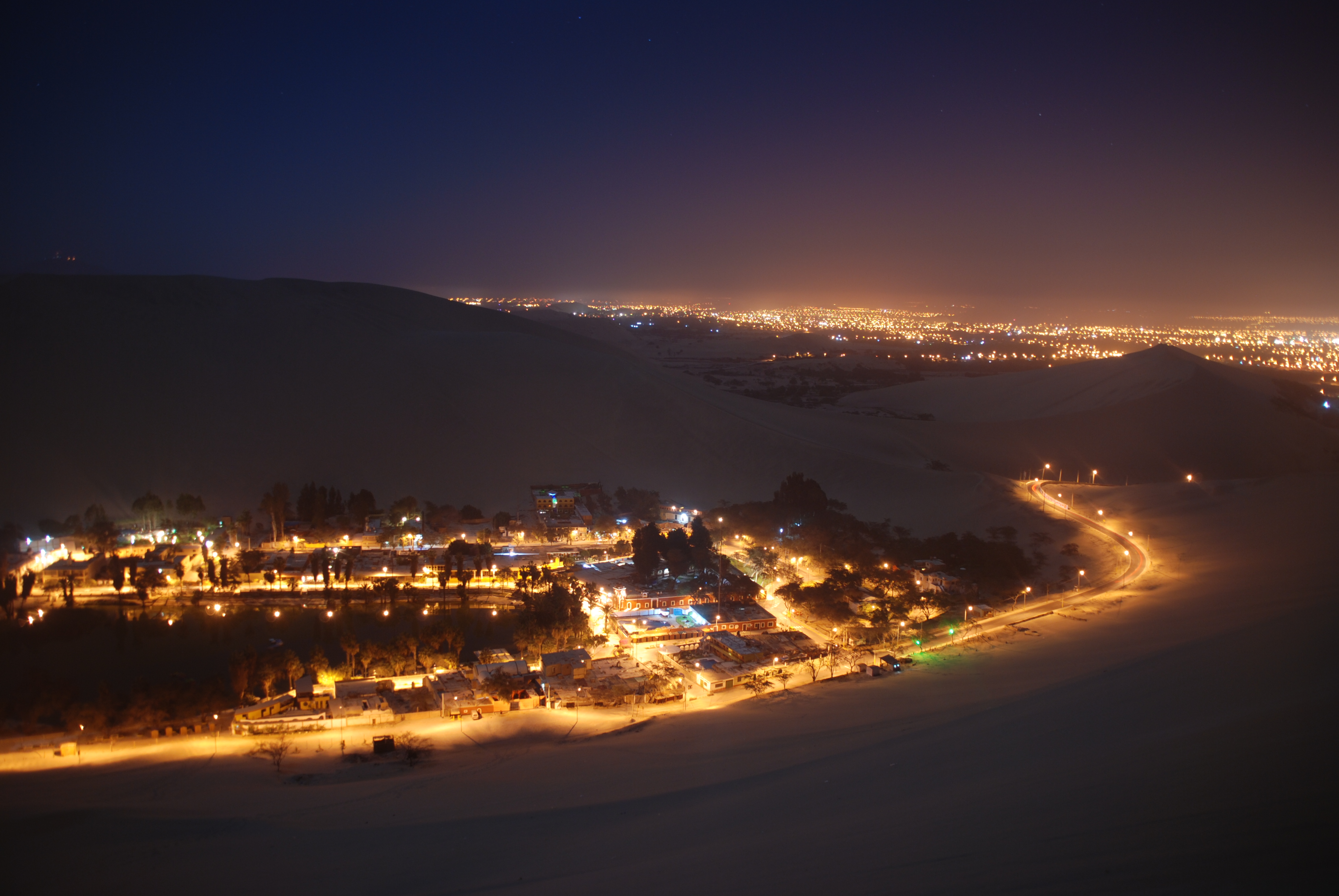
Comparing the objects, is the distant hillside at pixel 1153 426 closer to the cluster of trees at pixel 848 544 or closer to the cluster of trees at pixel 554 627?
the cluster of trees at pixel 848 544

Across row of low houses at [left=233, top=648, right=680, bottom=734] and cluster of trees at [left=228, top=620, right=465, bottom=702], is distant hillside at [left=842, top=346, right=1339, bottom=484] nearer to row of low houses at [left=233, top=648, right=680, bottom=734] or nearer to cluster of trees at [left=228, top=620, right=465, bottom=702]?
row of low houses at [left=233, top=648, right=680, bottom=734]

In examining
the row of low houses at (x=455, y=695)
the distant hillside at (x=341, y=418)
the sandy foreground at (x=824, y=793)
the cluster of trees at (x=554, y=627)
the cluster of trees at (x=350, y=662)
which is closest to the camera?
the sandy foreground at (x=824, y=793)

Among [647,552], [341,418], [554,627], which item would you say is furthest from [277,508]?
[554,627]

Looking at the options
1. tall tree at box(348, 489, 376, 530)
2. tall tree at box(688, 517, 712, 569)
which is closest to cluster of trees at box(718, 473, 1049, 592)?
tall tree at box(688, 517, 712, 569)

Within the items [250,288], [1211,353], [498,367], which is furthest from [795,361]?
[250,288]

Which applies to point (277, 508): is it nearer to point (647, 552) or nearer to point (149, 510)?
point (149, 510)

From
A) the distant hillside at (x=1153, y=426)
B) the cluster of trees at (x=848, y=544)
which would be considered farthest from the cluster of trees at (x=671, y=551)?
the distant hillside at (x=1153, y=426)
